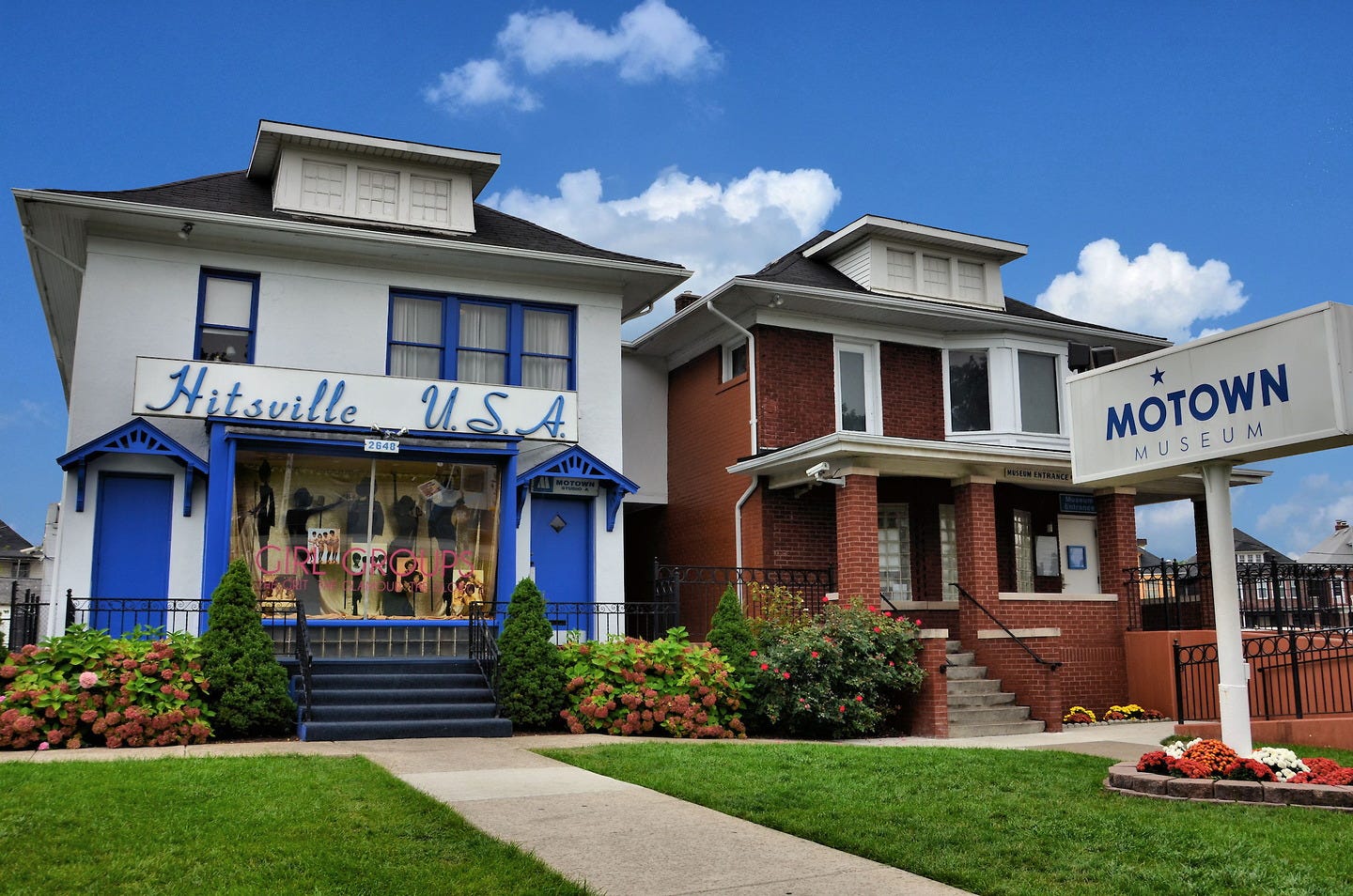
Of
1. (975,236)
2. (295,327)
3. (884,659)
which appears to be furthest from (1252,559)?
(295,327)

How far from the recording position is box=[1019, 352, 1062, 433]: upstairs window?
69.3ft

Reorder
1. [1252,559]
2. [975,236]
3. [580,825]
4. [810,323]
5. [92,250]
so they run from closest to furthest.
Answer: [580,825] → [92,250] → [810,323] → [975,236] → [1252,559]

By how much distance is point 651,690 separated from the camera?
45.1 feet

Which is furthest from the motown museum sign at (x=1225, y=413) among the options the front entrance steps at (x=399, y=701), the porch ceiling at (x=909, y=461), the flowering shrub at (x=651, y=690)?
the front entrance steps at (x=399, y=701)

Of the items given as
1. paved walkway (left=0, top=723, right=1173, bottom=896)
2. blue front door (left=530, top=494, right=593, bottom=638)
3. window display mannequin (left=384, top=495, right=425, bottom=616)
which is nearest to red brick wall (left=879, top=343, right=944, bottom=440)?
blue front door (left=530, top=494, right=593, bottom=638)

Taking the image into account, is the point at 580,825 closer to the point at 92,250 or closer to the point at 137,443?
the point at 137,443

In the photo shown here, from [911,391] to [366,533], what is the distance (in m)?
10.0

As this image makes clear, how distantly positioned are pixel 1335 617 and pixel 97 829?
68.1 feet

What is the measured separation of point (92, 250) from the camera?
52.3 ft

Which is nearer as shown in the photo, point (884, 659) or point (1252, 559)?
point (884, 659)

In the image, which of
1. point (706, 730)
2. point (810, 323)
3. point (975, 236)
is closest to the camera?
point (706, 730)

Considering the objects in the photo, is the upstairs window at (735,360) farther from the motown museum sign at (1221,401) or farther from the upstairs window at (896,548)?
the motown museum sign at (1221,401)

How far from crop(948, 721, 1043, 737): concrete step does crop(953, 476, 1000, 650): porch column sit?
5.70ft

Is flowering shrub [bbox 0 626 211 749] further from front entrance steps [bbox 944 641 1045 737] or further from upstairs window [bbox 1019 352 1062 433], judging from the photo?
upstairs window [bbox 1019 352 1062 433]
